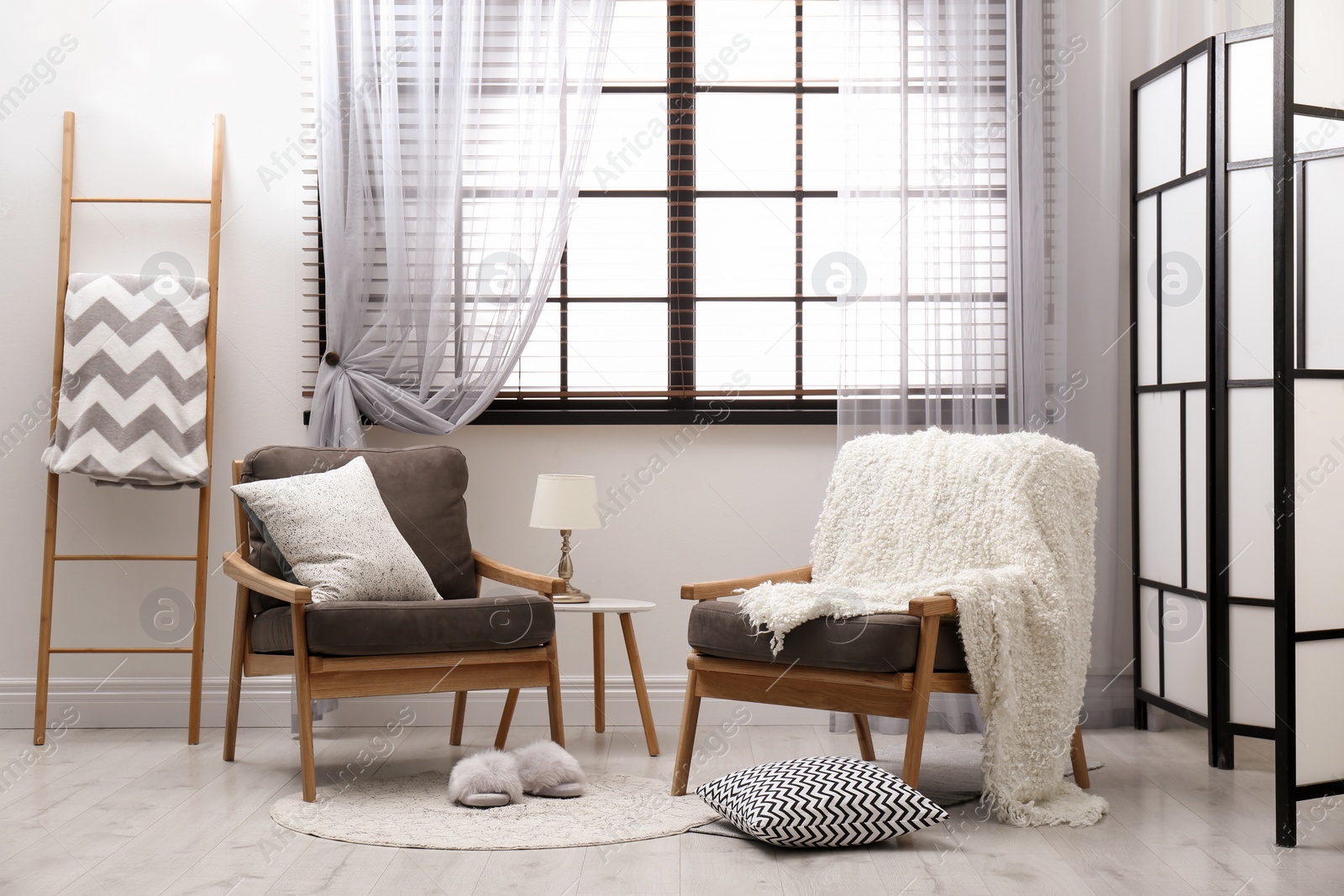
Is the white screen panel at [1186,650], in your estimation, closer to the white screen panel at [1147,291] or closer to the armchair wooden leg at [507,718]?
the white screen panel at [1147,291]

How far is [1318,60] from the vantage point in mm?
2326

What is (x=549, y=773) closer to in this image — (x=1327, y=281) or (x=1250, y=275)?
(x=1327, y=281)

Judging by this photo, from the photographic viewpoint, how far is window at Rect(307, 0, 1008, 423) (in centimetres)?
353

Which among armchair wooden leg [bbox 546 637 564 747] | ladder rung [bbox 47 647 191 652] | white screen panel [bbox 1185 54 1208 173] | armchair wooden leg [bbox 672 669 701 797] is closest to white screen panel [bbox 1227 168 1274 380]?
white screen panel [bbox 1185 54 1208 173]

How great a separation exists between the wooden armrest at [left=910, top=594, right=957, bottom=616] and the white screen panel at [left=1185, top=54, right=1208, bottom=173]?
1568mm

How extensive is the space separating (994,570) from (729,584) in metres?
0.65

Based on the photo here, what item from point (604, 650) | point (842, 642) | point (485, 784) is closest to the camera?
point (842, 642)

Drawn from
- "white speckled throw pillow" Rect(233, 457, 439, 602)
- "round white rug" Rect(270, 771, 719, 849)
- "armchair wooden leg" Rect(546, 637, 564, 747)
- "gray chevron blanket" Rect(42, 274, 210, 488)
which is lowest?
"round white rug" Rect(270, 771, 719, 849)

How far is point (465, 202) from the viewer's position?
3416 millimetres

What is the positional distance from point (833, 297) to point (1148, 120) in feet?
3.60

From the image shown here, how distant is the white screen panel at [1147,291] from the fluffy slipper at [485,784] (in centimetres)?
223

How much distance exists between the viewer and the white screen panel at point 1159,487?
3.20m

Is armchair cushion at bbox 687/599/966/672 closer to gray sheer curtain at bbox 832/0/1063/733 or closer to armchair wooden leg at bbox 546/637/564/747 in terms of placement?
armchair wooden leg at bbox 546/637/564/747

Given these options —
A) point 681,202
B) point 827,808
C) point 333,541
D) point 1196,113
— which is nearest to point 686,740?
point 827,808
